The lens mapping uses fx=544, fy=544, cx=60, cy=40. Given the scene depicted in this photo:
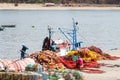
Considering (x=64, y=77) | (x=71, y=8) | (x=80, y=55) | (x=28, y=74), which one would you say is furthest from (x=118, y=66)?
(x=71, y=8)

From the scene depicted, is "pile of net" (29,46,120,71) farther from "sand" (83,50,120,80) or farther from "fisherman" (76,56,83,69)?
"sand" (83,50,120,80)

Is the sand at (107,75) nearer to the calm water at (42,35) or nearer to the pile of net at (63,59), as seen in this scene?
the pile of net at (63,59)

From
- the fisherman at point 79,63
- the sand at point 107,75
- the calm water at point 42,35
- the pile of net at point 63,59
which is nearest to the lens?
the sand at point 107,75

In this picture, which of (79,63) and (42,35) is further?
(42,35)

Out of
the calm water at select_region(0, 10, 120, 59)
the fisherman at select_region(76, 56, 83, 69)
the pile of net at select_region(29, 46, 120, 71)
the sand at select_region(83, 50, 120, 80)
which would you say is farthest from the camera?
the calm water at select_region(0, 10, 120, 59)

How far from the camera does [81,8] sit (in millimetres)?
187750

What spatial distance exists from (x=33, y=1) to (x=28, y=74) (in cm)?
15153

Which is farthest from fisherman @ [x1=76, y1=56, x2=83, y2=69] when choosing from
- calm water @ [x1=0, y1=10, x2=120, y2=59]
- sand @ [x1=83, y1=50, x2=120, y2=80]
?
calm water @ [x1=0, y1=10, x2=120, y2=59]

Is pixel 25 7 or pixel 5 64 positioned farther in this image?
pixel 25 7

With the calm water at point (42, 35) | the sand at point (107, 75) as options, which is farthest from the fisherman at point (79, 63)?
the calm water at point (42, 35)

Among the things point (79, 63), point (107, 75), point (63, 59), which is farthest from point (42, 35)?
point (107, 75)

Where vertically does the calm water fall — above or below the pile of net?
below

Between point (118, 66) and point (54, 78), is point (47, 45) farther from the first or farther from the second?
point (54, 78)

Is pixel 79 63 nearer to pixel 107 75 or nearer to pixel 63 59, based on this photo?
pixel 107 75
